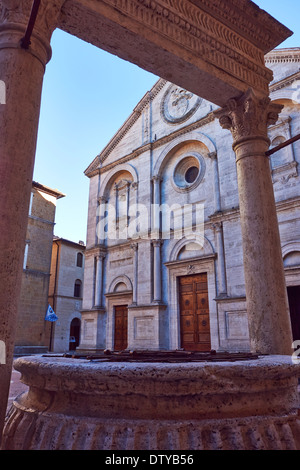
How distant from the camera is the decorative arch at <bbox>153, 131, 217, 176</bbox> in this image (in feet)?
40.8

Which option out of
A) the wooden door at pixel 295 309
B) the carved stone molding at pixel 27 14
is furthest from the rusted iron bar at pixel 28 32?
the wooden door at pixel 295 309

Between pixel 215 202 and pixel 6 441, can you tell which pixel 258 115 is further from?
pixel 215 202

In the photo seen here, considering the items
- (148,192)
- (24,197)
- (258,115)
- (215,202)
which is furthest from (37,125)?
(148,192)

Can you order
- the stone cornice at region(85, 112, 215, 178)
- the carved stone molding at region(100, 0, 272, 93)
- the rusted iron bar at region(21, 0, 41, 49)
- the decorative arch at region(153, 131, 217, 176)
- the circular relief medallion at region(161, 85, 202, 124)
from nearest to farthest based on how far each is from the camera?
the rusted iron bar at region(21, 0, 41, 49) < the carved stone molding at region(100, 0, 272, 93) < the decorative arch at region(153, 131, 217, 176) < the stone cornice at region(85, 112, 215, 178) < the circular relief medallion at region(161, 85, 202, 124)

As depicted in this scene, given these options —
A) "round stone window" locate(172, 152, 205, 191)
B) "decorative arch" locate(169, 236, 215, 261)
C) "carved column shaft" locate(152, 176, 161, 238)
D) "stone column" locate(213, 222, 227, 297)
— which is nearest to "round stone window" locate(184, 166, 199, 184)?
"round stone window" locate(172, 152, 205, 191)

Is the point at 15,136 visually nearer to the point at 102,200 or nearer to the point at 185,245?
the point at 185,245

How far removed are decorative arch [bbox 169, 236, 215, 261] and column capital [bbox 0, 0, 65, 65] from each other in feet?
29.9

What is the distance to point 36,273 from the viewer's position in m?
19.5

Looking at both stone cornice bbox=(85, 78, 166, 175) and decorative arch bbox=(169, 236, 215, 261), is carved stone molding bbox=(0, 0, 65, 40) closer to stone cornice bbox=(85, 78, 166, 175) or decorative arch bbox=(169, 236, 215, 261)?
decorative arch bbox=(169, 236, 215, 261)

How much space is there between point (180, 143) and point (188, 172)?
4.08ft

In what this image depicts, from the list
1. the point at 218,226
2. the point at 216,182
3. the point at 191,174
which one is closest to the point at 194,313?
the point at 218,226

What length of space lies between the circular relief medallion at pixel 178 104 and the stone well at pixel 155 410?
1301 centimetres

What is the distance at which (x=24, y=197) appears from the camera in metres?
2.53
